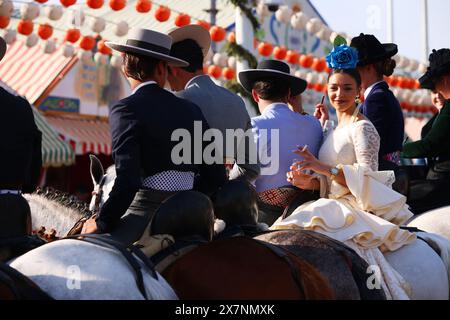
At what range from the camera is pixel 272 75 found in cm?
569

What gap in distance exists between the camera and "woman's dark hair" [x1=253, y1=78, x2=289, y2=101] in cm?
565

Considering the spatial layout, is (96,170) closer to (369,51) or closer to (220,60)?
(369,51)

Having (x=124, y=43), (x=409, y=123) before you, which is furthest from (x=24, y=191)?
(x=409, y=123)

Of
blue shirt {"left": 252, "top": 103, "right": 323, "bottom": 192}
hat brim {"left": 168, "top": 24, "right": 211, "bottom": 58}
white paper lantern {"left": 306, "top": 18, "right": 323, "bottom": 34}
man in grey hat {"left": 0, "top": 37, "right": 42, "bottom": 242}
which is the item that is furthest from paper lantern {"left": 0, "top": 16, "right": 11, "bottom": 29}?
man in grey hat {"left": 0, "top": 37, "right": 42, "bottom": 242}

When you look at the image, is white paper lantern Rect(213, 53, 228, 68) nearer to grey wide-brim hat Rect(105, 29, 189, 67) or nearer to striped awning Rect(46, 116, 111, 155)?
striped awning Rect(46, 116, 111, 155)

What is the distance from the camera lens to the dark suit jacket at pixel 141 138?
4.05 meters

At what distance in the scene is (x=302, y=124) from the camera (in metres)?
5.52

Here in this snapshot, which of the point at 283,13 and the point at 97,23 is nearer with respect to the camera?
the point at 283,13

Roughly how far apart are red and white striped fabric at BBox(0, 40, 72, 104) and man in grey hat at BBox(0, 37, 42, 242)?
13.6 meters

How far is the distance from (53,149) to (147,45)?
40.0 feet

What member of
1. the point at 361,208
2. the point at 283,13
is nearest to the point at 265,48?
the point at 283,13

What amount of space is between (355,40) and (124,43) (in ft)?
8.32

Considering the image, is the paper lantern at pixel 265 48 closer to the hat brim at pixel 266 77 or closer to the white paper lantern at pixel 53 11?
the white paper lantern at pixel 53 11
